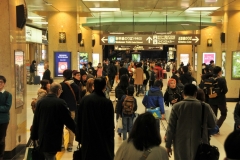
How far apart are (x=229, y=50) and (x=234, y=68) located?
805 millimetres

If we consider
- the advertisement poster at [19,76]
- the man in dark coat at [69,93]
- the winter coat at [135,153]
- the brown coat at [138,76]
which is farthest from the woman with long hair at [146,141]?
the brown coat at [138,76]

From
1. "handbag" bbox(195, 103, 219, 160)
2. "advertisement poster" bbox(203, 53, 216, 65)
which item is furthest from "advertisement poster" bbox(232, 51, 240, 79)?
"handbag" bbox(195, 103, 219, 160)

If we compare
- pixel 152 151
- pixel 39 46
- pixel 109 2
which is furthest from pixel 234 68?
pixel 39 46

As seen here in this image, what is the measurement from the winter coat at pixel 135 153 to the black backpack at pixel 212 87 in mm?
6790

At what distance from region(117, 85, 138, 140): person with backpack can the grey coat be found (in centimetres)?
282

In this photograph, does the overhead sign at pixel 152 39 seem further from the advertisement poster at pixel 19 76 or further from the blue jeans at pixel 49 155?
the blue jeans at pixel 49 155

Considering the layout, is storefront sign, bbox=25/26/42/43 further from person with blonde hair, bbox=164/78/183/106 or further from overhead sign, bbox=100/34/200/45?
person with blonde hair, bbox=164/78/183/106

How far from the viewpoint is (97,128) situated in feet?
15.7

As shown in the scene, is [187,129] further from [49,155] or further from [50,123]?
[49,155]

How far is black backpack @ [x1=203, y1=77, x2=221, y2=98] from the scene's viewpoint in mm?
9406

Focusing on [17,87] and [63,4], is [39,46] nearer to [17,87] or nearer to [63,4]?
[63,4]

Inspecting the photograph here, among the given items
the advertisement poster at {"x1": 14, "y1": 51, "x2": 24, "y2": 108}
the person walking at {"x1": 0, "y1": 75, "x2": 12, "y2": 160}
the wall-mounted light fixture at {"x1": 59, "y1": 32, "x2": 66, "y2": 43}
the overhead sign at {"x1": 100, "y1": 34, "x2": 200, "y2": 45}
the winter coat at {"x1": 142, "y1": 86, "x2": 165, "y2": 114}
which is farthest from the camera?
the overhead sign at {"x1": 100, "y1": 34, "x2": 200, "y2": 45}

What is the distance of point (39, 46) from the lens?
3347 centimetres

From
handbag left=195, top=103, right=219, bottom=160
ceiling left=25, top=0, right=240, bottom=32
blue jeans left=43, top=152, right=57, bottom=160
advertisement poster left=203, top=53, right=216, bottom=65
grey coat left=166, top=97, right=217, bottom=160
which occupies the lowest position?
blue jeans left=43, top=152, right=57, bottom=160
